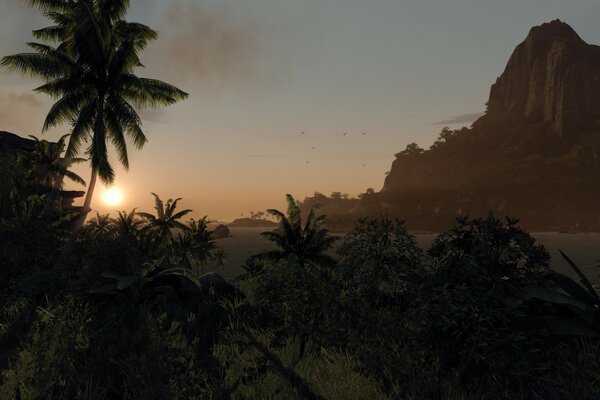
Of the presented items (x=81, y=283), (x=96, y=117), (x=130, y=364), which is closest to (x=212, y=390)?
(x=130, y=364)

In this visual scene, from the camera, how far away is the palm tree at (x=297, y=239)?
3331 cm

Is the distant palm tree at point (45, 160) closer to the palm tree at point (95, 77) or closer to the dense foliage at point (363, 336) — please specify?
the palm tree at point (95, 77)

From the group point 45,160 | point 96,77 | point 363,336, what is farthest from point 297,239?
point 45,160

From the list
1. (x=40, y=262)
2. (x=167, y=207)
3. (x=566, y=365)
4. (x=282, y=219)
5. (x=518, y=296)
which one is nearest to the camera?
(x=566, y=365)

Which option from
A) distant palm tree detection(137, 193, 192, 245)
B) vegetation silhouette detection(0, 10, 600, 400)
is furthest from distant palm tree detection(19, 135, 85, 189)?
vegetation silhouette detection(0, 10, 600, 400)

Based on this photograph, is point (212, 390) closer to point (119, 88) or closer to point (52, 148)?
point (119, 88)

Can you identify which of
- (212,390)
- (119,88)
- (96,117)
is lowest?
(212,390)

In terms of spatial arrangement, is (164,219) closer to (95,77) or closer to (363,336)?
(95,77)

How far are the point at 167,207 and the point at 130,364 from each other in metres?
44.1

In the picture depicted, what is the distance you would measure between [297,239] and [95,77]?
17406 mm

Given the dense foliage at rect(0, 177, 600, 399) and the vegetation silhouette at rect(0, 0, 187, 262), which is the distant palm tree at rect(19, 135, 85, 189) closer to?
the vegetation silhouette at rect(0, 0, 187, 262)

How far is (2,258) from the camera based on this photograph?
19703 mm

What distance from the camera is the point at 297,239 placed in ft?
112

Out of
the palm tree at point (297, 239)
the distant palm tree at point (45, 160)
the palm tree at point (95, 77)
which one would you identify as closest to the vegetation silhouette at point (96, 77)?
the palm tree at point (95, 77)
